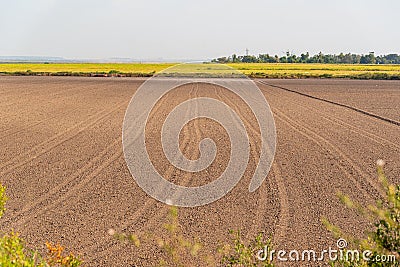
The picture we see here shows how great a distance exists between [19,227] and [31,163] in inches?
186

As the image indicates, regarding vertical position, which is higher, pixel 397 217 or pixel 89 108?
pixel 397 217

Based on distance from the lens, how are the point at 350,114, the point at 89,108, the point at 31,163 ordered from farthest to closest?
the point at 89,108 → the point at 350,114 → the point at 31,163

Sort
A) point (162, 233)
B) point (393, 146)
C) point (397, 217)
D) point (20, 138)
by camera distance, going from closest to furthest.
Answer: point (397, 217), point (162, 233), point (393, 146), point (20, 138)

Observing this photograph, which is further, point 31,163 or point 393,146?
point 393,146

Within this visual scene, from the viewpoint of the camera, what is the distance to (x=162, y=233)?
7465 mm

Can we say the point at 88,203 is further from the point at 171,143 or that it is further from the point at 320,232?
the point at 171,143

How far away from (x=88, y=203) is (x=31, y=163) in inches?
155

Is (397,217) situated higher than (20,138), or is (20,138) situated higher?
(397,217)

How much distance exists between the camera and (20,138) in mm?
15898

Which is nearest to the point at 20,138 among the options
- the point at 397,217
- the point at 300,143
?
the point at 300,143

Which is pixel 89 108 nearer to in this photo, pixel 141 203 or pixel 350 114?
pixel 350 114

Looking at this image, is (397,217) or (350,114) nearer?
(397,217)

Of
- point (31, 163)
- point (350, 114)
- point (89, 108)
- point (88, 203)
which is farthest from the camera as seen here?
point (89, 108)

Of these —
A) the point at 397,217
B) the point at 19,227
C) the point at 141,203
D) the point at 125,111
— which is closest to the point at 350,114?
the point at 125,111
